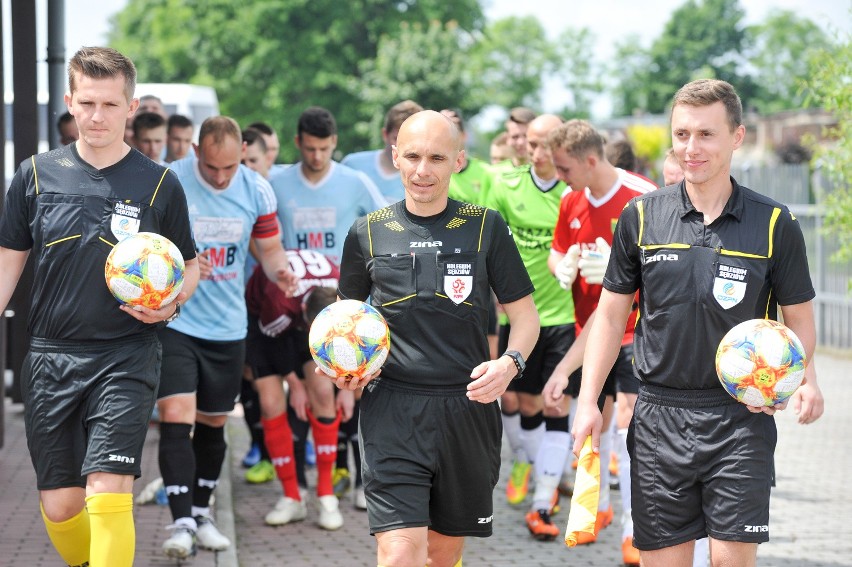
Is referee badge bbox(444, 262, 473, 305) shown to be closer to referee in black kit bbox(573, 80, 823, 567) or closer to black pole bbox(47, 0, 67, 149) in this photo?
referee in black kit bbox(573, 80, 823, 567)

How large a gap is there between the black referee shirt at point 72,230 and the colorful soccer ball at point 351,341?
1052mm

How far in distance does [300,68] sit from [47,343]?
4631 cm

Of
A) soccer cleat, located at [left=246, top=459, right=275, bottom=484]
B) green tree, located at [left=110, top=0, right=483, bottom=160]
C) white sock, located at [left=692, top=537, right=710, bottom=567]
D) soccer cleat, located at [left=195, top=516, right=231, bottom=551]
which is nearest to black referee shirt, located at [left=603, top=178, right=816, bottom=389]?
white sock, located at [left=692, top=537, right=710, bottom=567]

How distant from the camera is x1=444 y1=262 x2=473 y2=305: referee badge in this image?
5035 millimetres

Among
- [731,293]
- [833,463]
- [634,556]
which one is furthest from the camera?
[833,463]

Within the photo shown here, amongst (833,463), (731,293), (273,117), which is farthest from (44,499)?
(273,117)

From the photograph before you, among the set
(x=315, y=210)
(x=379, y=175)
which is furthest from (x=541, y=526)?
(x=379, y=175)

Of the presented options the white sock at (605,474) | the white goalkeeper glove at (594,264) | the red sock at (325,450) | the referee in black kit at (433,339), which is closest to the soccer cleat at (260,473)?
the red sock at (325,450)

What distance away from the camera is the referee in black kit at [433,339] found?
16.4ft

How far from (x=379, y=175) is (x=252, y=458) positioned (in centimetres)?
250

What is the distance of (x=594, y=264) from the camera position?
7.22 m

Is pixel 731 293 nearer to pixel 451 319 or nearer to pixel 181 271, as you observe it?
pixel 451 319

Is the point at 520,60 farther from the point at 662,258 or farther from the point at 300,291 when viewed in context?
the point at 662,258

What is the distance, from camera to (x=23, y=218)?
5.42 metres
